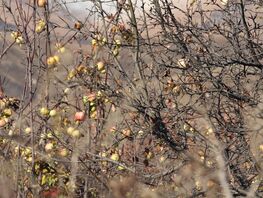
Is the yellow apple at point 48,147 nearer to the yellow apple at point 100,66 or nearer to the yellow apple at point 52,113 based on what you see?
the yellow apple at point 52,113

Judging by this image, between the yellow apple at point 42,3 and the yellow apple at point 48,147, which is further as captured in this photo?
the yellow apple at point 42,3

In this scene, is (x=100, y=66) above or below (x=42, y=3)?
below

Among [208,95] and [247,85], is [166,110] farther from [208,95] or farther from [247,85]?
[247,85]

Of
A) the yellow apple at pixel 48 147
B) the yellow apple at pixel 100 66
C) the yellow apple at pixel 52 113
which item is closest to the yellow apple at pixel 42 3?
the yellow apple at pixel 100 66

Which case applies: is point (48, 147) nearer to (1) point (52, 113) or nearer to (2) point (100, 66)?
(1) point (52, 113)

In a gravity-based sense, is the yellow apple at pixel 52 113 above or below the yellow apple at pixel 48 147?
above

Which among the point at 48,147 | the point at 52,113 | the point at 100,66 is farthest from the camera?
the point at 100,66

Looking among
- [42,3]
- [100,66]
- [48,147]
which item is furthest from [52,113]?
[42,3]

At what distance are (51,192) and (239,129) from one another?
1.63 m

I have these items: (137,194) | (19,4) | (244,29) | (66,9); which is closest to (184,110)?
(244,29)

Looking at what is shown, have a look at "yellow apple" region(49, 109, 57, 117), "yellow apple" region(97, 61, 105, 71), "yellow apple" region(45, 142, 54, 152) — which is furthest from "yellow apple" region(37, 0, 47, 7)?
"yellow apple" region(45, 142, 54, 152)

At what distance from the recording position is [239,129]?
12.8 feet

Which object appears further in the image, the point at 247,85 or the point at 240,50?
the point at 247,85

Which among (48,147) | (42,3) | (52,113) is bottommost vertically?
(48,147)
